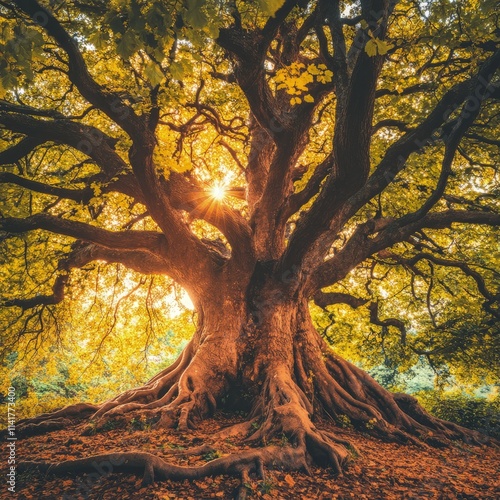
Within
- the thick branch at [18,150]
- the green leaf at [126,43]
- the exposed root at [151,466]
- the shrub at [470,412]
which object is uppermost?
the thick branch at [18,150]

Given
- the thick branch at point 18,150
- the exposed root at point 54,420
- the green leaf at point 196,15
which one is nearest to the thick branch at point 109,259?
the thick branch at point 18,150

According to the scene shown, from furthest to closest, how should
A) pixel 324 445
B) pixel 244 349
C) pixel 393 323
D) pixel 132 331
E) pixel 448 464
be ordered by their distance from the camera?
1. pixel 132 331
2. pixel 393 323
3. pixel 244 349
4. pixel 448 464
5. pixel 324 445

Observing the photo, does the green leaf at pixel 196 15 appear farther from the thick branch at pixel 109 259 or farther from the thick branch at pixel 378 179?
the thick branch at pixel 109 259

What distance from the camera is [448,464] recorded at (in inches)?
221

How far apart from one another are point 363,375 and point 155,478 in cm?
602

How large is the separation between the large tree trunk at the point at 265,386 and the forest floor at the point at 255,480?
435 millimetres

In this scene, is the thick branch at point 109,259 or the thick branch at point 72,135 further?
the thick branch at point 109,259

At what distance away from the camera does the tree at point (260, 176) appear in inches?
168

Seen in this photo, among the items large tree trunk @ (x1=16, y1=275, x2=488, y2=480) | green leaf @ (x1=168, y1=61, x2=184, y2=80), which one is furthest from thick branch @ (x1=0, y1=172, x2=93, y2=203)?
green leaf @ (x1=168, y1=61, x2=184, y2=80)

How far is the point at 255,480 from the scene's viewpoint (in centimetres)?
374

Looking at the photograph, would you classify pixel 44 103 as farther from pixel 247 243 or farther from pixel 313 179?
pixel 313 179

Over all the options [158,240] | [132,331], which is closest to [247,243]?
[158,240]

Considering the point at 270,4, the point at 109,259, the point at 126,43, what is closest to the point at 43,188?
the point at 109,259

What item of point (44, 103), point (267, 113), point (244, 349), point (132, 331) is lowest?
point (244, 349)
